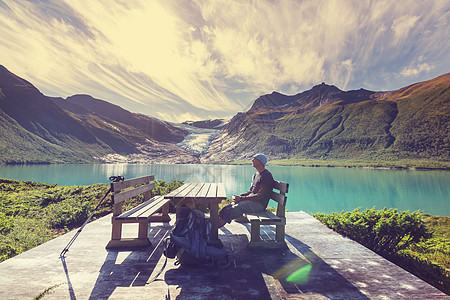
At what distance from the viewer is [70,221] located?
7.05 metres

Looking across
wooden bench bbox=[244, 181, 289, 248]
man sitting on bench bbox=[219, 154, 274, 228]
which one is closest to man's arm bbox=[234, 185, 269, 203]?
man sitting on bench bbox=[219, 154, 274, 228]

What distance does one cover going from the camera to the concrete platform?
9.77ft

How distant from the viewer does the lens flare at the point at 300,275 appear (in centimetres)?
339

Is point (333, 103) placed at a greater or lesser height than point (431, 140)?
greater

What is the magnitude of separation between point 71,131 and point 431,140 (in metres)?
233

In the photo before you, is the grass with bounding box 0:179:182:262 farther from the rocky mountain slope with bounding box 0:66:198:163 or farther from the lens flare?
the rocky mountain slope with bounding box 0:66:198:163

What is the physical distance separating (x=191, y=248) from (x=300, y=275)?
6.09 feet

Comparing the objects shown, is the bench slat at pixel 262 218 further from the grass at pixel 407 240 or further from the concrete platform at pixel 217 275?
the grass at pixel 407 240

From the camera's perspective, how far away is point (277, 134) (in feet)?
573

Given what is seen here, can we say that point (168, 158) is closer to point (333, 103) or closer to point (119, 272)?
point (333, 103)

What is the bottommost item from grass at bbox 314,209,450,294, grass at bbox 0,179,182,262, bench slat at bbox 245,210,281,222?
grass at bbox 0,179,182,262

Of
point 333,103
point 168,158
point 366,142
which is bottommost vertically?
point 168,158

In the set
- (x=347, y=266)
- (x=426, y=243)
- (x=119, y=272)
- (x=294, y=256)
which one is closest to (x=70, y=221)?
(x=119, y=272)

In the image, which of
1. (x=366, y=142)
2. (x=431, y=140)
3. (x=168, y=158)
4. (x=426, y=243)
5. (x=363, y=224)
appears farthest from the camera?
(x=168, y=158)
